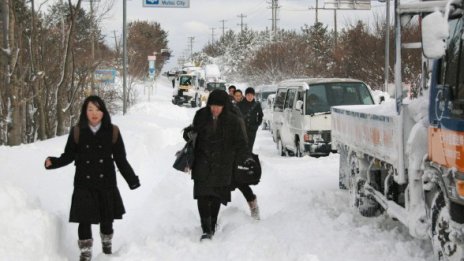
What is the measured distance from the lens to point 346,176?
31.0 ft

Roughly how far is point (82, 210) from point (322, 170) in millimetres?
7531

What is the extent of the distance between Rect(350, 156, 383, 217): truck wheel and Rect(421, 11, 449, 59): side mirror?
346 centimetres

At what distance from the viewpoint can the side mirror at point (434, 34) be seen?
14.6 feet

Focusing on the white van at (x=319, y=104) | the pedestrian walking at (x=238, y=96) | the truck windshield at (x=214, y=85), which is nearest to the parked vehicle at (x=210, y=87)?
the truck windshield at (x=214, y=85)

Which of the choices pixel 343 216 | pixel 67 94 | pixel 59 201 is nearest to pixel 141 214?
pixel 59 201

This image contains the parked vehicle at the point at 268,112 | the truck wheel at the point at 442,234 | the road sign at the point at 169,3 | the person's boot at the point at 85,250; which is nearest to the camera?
the truck wheel at the point at 442,234

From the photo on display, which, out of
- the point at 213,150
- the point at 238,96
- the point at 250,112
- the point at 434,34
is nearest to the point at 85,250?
the point at 213,150

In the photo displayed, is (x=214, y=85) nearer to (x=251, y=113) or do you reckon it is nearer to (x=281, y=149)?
(x=281, y=149)

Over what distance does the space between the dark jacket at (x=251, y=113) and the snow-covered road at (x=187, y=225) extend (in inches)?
55.6

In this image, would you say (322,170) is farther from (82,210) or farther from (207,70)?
(207,70)

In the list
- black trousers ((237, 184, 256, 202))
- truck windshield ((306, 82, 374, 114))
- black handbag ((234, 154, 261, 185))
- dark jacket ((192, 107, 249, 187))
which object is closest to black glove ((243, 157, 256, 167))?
black handbag ((234, 154, 261, 185))

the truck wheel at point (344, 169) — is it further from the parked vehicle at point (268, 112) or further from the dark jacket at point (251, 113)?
the parked vehicle at point (268, 112)

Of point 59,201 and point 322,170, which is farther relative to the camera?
point 322,170

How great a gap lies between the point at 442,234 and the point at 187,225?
365 centimetres
